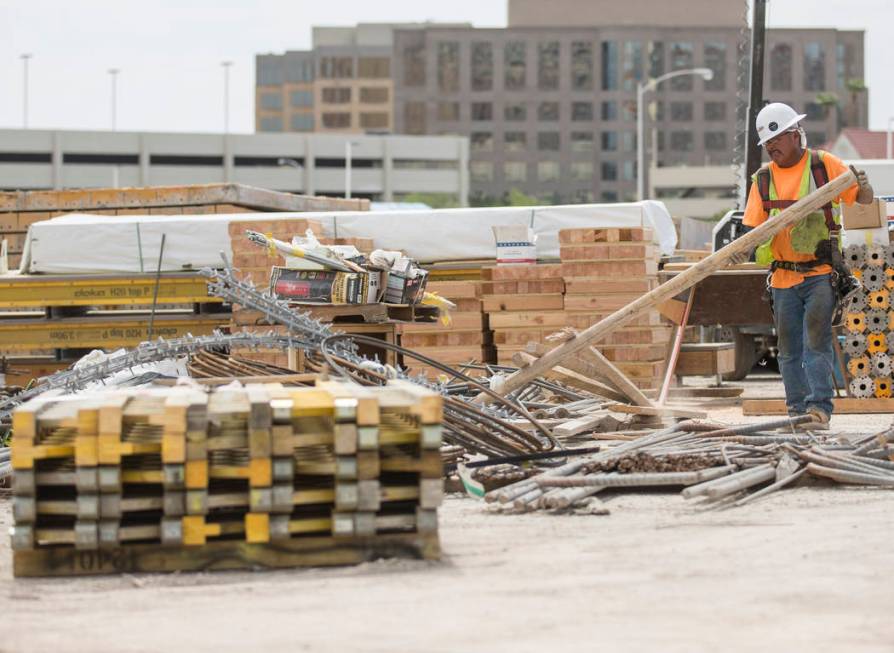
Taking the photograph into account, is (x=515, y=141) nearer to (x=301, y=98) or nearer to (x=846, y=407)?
(x=301, y=98)

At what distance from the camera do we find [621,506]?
28.7ft

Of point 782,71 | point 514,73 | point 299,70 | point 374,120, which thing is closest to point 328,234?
Answer: point 514,73

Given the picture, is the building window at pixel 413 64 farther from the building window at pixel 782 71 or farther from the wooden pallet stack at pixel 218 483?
the wooden pallet stack at pixel 218 483

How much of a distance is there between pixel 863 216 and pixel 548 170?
131926 mm

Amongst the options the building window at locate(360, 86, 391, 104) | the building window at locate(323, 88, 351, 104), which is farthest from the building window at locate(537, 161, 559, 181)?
the building window at locate(323, 88, 351, 104)

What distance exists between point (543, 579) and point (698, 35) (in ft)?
463

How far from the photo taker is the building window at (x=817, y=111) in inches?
5620

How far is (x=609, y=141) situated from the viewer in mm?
144375

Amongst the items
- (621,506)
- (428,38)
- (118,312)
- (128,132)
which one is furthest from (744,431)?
(428,38)

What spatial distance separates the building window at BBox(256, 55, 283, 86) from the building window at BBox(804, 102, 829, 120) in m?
53.1

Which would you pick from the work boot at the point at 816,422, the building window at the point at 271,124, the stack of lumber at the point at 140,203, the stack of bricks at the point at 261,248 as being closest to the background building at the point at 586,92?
the building window at the point at 271,124

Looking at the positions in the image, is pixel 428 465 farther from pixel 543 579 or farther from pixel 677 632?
pixel 677 632

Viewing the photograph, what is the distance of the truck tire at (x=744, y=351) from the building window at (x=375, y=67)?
13253 cm

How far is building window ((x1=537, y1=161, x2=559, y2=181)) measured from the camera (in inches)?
5689
